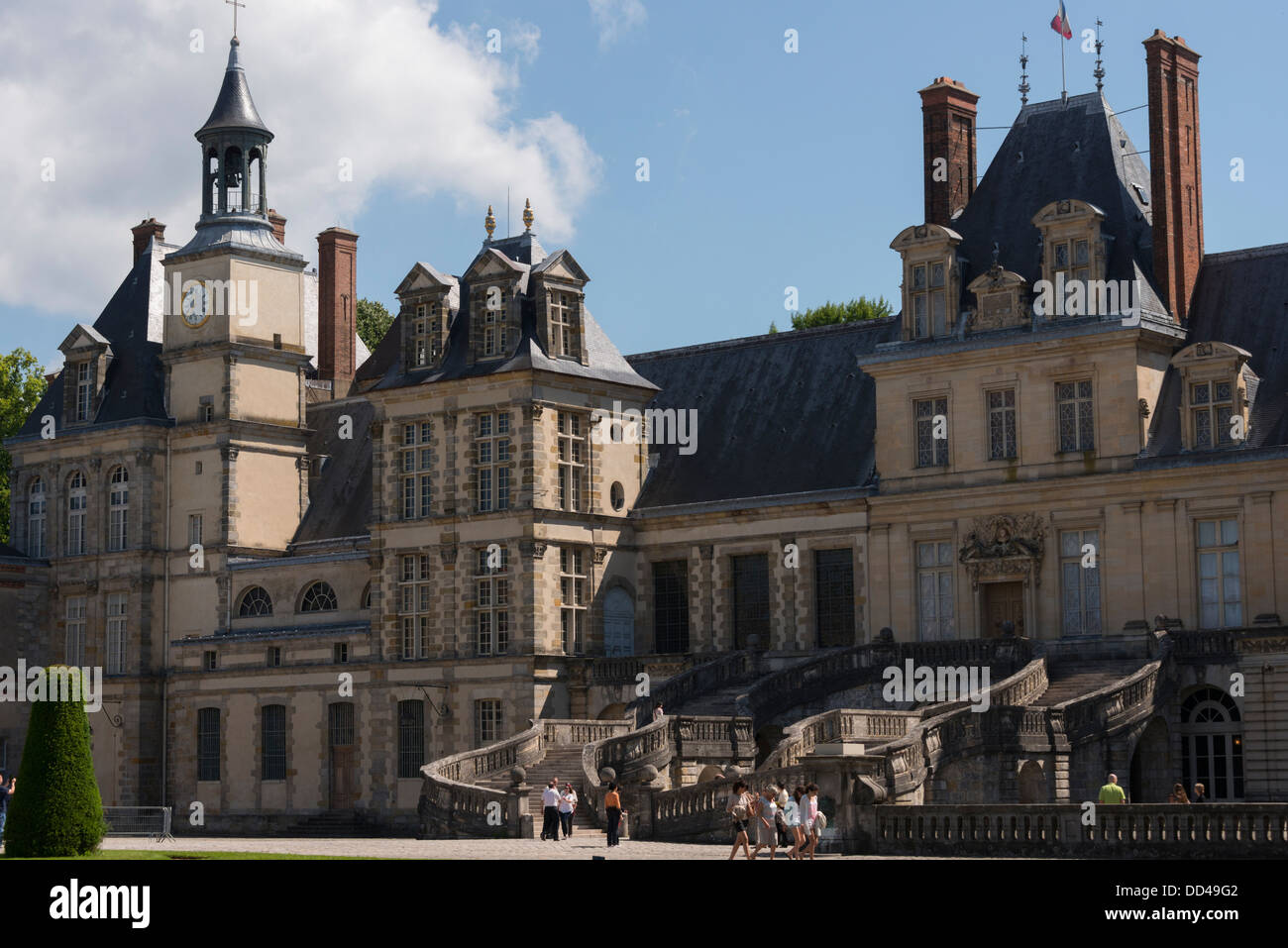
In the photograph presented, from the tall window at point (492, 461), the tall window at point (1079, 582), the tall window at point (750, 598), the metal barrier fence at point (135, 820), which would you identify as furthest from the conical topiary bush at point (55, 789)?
the tall window at point (1079, 582)

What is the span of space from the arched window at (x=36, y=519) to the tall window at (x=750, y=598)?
68.9 ft

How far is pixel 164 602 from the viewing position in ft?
188

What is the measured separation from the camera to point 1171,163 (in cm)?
4434

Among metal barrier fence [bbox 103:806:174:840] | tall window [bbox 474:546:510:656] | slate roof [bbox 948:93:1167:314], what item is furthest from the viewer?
tall window [bbox 474:546:510:656]

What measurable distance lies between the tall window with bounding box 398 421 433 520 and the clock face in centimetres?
874

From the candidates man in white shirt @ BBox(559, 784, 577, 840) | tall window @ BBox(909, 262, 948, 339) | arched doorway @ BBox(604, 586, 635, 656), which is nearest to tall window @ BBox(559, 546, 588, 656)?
arched doorway @ BBox(604, 586, 635, 656)

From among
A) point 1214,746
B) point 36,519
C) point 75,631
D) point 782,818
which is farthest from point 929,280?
point 36,519

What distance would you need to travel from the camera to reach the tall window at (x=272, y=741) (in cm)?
5416

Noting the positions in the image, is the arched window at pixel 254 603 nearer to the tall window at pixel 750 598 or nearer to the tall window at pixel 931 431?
the tall window at pixel 750 598

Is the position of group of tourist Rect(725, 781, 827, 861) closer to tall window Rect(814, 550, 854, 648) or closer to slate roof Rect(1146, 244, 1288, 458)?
slate roof Rect(1146, 244, 1288, 458)

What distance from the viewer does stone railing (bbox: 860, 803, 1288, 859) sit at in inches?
1175

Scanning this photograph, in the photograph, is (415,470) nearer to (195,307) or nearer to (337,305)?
(195,307)
